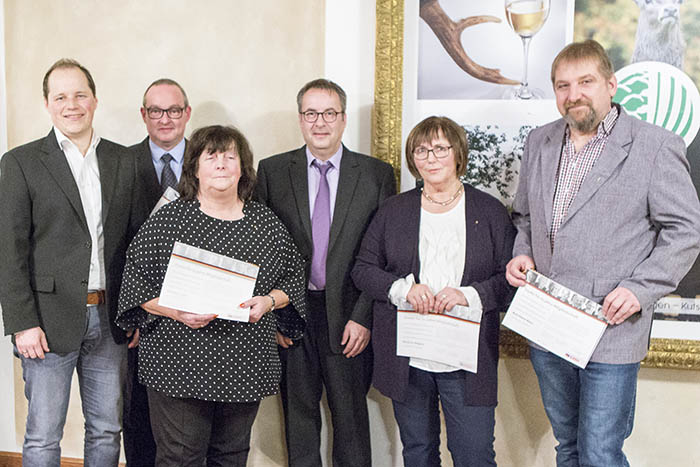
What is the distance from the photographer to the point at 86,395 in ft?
7.38

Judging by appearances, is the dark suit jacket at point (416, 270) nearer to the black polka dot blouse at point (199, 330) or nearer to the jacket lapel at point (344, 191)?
the jacket lapel at point (344, 191)

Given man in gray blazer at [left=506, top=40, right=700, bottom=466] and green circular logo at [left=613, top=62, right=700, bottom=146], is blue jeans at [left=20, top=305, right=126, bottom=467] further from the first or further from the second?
green circular logo at [left=613, top=62, right=700, bottom=146]

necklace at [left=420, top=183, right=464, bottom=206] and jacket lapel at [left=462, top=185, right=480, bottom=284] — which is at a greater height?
necklace at [left=420, top=183, right=464, bottom=206]

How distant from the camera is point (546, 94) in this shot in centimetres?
255

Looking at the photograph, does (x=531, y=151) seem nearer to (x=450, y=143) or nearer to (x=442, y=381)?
(x=450, y=143)

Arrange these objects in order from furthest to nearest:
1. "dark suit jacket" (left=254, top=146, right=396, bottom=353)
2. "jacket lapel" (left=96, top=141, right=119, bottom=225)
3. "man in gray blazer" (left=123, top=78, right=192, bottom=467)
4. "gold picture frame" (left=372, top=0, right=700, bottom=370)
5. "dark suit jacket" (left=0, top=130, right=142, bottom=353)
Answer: "gold picture frame" (left=372, top=0, right=700, bottom=370)
"man in gray blazer" (left=123, top=78, right=192, bottom=467)
"dark suit jacket" (left=254, top=146, right=396, bottom=353)
"jacket lapel" (left=96, top=141, right=119, bottom=225)
"dark suit jacket" (left=0, top=130, right=142, bottom=353)

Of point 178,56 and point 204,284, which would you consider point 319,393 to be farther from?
point 178,56

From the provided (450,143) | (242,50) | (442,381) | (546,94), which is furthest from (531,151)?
(242,50)

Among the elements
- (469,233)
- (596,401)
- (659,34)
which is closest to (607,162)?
(469,233)

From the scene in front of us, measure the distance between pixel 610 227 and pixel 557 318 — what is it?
1.01ft

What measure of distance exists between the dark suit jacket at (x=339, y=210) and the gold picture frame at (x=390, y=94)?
0.24 meters

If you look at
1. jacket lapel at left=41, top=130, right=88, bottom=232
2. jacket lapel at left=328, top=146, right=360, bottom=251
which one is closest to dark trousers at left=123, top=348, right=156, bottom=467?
jacket lapel at left=41, top=130, right=88, bottom=232

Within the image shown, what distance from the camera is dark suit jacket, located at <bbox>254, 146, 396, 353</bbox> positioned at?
7.63ft

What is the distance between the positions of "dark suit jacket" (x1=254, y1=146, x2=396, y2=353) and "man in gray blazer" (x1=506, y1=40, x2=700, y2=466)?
2.02 feet
